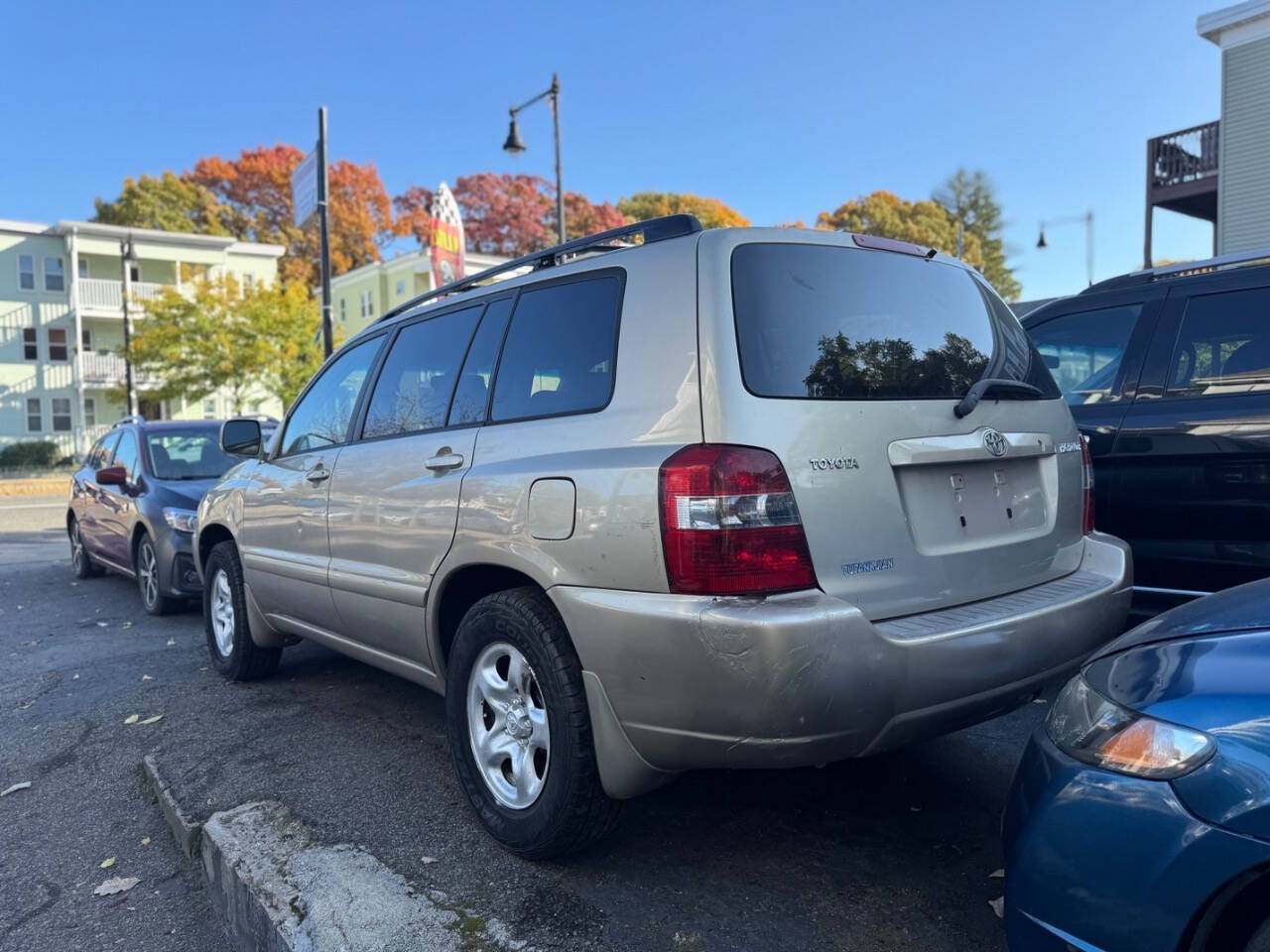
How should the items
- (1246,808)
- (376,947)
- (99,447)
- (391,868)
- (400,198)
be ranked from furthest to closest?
1. (400,198)
2. (99,447)
3. (391,868)
4. (376,947)
5. (1246,808)

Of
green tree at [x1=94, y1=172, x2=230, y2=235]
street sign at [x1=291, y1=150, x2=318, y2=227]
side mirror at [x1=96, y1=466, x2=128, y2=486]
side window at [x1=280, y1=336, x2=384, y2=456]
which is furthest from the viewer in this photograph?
green tree at [x1=94, y1=172, x2=230, y2=235]

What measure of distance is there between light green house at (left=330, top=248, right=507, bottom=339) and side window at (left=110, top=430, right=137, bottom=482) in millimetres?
29800

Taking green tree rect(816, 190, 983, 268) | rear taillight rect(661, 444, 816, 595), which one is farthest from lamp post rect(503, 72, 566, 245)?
green tree rect(816, 190, 983, 268)

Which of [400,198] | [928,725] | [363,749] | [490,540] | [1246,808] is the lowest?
[363,749]

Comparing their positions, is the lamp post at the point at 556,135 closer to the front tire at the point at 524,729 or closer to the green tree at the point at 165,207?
the front tire at the point at 524,729

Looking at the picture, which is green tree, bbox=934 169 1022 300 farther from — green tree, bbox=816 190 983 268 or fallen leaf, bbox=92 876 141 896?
fallen leaf, bbox=92 876 141 896

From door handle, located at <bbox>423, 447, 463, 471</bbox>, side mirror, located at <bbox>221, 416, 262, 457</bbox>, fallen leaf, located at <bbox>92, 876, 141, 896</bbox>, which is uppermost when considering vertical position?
side mirror, located at <bbox>221, 416, 262, 457</bbox>

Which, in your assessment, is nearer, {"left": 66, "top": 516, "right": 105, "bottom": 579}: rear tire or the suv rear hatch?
the suv rear hatch

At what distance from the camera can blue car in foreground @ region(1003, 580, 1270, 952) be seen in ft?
5.30

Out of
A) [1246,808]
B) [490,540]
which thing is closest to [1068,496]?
[1246,808]

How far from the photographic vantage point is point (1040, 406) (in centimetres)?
322

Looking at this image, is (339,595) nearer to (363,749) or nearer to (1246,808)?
(363,749)

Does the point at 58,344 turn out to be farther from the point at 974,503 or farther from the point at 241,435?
the point at 974,503

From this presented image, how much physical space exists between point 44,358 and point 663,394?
4008cm
